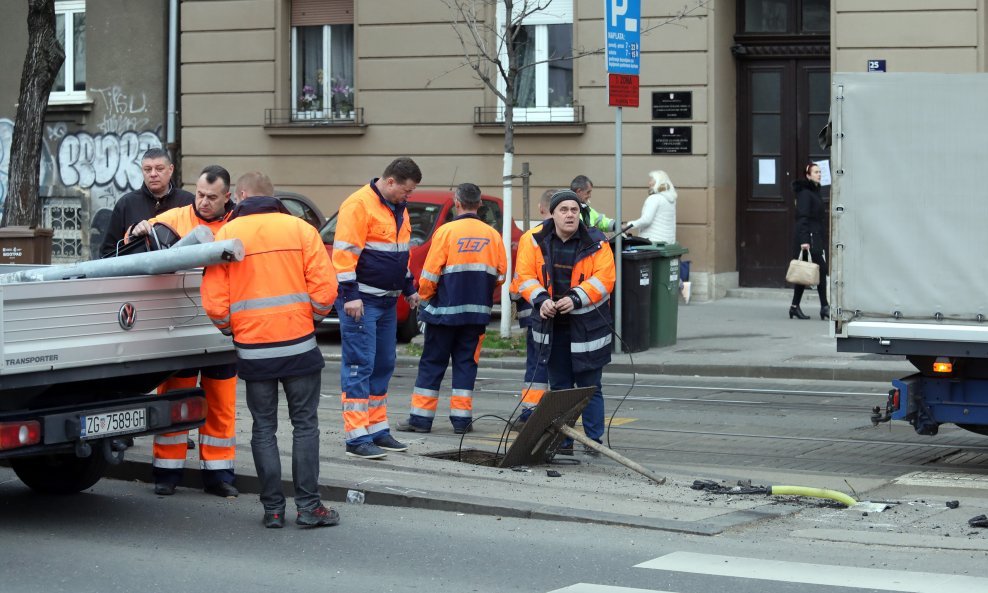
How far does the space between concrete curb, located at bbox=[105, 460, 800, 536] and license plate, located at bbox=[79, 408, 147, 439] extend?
1073 mm

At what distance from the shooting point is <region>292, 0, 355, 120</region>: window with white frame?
21859 mm

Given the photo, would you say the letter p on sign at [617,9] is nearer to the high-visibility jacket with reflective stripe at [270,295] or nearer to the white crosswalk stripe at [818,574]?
the high-visibility jacket with reflective stripe at [270,295]

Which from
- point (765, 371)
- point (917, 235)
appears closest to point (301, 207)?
point (765, 371)

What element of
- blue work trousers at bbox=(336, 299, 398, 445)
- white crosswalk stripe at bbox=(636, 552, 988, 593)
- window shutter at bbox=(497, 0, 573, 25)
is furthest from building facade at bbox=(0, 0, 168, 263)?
white crosswalk stripe at bbox=(636, 552, 988, 593)

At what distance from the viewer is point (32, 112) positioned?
Answer: 18.6 meters

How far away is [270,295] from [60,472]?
1986mm

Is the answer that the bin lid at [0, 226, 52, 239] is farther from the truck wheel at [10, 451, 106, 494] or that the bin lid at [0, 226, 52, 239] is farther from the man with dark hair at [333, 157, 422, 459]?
the truck wheel at [10, 451, 106, 494]

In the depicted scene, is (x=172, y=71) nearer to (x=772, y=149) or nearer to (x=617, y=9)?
(x=772, y=149)

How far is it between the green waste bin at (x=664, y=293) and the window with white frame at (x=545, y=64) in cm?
511

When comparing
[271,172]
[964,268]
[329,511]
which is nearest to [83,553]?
[329,511]

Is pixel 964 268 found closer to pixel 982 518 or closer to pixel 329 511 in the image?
pixel 982 518

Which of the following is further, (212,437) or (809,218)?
(809,218)

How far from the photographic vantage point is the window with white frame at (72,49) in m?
24.2

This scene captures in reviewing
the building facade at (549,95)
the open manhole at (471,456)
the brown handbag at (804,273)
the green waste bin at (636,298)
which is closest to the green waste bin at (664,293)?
the green waste bin at (636,298)
